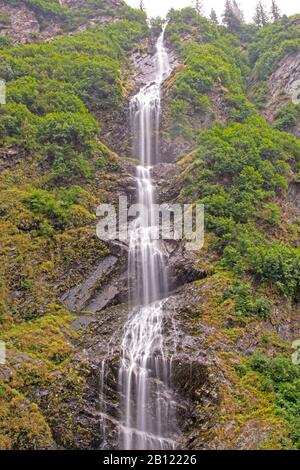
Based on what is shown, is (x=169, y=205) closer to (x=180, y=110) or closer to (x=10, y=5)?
(x=180, y=110)

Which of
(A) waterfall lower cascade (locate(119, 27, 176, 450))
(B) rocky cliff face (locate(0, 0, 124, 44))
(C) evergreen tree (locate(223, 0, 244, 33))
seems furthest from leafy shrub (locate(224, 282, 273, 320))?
(C) evergreen tree (locate(223, 0, 244, 33))

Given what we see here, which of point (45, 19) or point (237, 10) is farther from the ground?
point (237, 10)

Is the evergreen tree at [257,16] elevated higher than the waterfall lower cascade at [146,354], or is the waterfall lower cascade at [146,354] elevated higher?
the evergreen tree at [257,16]

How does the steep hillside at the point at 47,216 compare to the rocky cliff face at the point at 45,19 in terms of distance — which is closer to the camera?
the steep hillside at the point at 47,216

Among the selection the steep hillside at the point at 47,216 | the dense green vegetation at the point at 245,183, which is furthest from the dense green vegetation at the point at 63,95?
the dense green vegetation at the point at 245,183

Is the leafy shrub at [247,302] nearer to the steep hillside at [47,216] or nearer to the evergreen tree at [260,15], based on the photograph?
the steep hillside at [47,216]

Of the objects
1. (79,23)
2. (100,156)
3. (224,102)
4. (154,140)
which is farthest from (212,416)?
(79,23)

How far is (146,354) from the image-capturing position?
19.8 m

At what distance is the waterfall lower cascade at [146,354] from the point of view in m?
17.9

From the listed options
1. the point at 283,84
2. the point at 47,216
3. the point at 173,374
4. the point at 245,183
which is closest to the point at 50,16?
the point at 283,84

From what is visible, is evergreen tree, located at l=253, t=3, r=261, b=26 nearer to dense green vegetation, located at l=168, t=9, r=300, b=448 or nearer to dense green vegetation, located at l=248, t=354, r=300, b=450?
dense green vegetation, located at l=168, t=9, r=300, b=448

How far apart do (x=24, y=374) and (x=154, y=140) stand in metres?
21.6

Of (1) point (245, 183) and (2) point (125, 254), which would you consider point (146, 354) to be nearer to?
(2) point (125, 254)

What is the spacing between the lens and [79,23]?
168 ft
